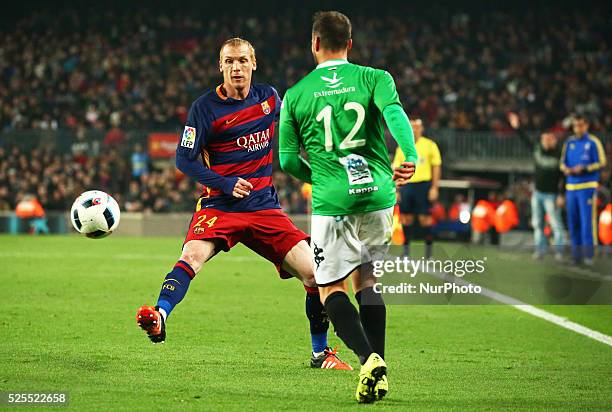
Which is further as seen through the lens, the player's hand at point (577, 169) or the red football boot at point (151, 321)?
the player's hand at point (577, 169)

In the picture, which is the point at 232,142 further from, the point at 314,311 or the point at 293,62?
the point at 293,62

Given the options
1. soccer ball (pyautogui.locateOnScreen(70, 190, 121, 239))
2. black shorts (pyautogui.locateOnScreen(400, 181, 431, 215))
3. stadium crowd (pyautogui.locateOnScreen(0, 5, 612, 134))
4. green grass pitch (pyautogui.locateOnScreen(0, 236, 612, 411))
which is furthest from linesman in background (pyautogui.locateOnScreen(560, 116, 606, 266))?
stadium crowd (pyautogui.locateOnScreen(0, 5, 612, 134))

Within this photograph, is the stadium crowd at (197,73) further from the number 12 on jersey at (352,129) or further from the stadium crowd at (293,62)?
the number 12 on jersey at (352,129)

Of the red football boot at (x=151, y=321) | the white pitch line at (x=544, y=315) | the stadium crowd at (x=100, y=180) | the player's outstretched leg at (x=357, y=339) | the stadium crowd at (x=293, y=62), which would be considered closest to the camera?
the player's outstretched leg at (x=357, y=339)

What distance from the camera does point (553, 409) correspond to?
543 cm

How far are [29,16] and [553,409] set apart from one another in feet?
120

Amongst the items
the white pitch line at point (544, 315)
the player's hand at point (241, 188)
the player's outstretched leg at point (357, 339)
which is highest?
the player's hand at point (241, 188)

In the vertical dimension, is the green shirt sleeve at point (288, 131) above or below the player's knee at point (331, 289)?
above

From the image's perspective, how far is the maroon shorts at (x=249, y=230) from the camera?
7066 mm

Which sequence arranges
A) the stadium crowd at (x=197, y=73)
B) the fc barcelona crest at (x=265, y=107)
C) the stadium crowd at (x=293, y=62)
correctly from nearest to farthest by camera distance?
the fc barcelona crest at (x=265, y=107), the stadium crowd at (x=197, y=73), the stadium crowd at (x=293, y=62)

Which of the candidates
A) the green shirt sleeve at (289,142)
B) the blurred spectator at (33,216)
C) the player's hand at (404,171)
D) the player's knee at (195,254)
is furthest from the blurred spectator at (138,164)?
the player's hand at (404,171)

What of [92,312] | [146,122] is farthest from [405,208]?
[146,122]

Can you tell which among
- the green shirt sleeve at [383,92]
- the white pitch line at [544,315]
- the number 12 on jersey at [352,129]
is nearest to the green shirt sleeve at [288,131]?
the number 12 on jersey at [352,129]

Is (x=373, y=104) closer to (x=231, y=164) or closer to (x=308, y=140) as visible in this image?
(x=308, y=140)
